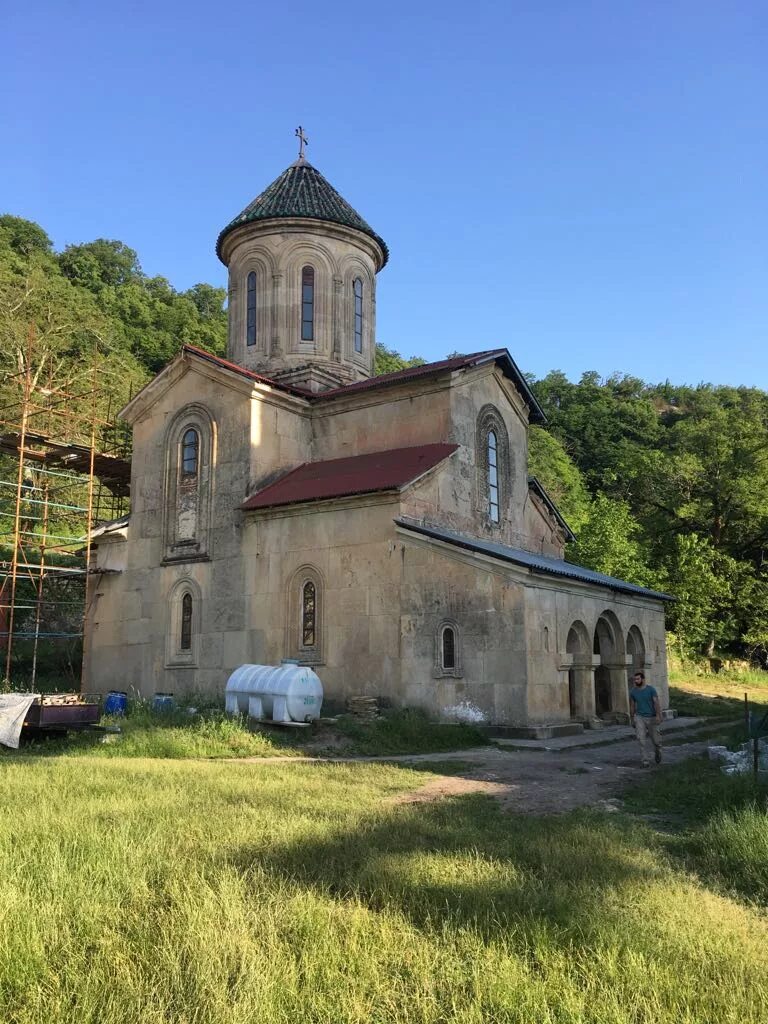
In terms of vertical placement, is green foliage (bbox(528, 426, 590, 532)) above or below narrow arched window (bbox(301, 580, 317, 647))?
above

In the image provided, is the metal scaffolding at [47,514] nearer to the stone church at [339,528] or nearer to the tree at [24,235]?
the stone church at [339,528]

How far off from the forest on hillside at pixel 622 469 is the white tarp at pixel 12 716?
1549 cm

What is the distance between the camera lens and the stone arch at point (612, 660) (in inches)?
781

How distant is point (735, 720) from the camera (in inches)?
843

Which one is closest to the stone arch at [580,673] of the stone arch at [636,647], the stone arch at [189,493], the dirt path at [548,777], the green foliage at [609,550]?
the dirt path at [548,777]

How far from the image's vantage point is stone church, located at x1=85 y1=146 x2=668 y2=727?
54.1 ft

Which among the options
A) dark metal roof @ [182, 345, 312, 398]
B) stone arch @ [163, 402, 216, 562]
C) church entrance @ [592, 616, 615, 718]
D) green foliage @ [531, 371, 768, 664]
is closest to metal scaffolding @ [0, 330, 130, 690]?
stone arch @ [163, 402, 216, 562]

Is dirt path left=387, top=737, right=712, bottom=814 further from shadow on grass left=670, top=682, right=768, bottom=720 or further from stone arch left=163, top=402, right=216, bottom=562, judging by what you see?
stone arch left=163, top=402, right=216, bottom=562

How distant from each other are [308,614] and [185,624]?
3915mm

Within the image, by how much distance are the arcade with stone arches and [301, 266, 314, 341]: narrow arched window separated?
1162 centimetres

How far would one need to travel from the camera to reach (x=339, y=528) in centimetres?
1817

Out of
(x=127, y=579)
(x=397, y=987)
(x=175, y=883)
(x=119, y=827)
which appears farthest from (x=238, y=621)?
(x=397, y=987)

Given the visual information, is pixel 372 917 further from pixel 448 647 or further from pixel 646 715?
pixel 448 647

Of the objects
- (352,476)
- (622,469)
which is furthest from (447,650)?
(622,469)
